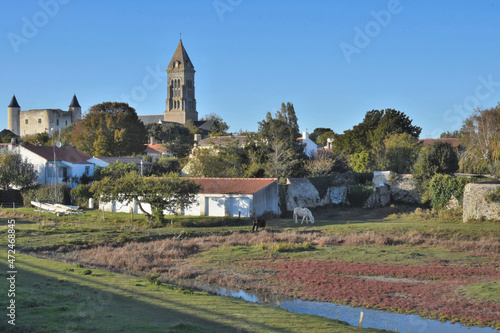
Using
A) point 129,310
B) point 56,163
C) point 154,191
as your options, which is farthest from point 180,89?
point 129,310

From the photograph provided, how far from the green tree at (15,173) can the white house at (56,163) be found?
5.33ft

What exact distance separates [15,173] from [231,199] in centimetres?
2303

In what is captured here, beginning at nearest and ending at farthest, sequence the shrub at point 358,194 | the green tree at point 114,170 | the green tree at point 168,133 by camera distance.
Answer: the green tree at point 114,170 → the shrub at point 358,194 → the green tree at point 168,133

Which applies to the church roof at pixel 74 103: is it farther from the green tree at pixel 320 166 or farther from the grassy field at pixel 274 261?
the grassy field at pixel 274 261

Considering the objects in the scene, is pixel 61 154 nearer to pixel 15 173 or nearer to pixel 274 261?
pixel 15 173

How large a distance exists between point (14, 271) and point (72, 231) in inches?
554

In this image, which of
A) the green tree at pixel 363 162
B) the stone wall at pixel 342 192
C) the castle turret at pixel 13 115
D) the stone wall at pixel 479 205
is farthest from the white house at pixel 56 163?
the castle turret at pixel 13 115

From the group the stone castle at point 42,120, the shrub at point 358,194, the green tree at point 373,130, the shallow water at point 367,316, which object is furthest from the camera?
the stone castle at point 42,120

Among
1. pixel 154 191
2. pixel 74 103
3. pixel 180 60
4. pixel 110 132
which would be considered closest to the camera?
pixel 154 191

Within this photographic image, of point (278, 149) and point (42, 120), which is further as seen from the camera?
point (42, 120)

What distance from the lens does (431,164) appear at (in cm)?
5128

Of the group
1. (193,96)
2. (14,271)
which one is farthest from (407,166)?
(193,96)

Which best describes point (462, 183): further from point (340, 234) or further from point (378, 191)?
point (340, 234)

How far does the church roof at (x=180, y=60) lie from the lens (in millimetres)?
189375
